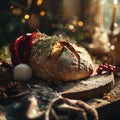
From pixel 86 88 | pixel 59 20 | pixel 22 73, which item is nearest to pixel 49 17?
pixel 59 20

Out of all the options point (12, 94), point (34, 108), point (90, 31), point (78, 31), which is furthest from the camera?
point (90, 31)

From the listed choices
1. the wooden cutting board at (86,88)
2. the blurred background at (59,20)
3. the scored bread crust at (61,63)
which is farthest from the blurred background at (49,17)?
the wooden cutting board at (86,88)

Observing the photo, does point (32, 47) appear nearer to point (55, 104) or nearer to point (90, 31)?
point (55, 104)

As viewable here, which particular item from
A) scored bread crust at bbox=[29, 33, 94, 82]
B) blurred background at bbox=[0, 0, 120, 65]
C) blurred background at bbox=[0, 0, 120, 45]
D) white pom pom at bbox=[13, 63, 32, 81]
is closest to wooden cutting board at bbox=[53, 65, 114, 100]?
scored bread crust at bbox=[29, 33, 94, 82]

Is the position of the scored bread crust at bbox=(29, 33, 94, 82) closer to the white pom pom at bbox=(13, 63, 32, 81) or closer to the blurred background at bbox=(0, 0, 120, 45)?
the white pom pom at bbox=(13, 63, 32, 81)

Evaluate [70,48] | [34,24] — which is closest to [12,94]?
[70,48]

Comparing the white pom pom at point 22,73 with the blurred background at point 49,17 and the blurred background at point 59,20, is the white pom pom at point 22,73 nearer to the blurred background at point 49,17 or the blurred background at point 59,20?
the blurred background at point 59,20

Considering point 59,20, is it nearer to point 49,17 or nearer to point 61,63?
point 49,17
